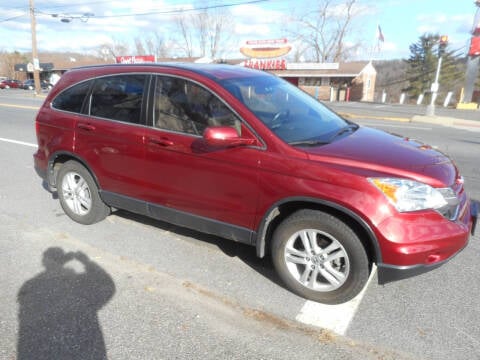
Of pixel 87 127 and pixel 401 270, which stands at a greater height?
pixel 87 127

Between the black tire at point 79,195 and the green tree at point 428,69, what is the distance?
5913 cm

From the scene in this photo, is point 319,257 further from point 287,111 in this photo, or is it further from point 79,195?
point 79,195

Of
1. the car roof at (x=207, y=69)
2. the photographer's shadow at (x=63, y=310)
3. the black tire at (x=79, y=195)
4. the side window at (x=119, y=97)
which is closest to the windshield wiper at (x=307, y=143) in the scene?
the car roof at (x=207, y=69)

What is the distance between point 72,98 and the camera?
13.9ft

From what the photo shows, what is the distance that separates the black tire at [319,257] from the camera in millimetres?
2689

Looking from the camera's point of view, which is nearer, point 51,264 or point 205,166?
point 205,166

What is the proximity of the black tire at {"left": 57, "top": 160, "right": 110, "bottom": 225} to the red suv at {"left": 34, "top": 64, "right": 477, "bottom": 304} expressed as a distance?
30 mm

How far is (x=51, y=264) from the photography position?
11.4ft

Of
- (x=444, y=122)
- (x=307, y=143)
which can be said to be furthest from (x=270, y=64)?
(x=307, y=143)

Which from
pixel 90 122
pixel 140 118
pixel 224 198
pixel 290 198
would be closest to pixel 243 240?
pixel 224 198

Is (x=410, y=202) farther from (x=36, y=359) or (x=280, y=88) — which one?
(x=36, y=359)

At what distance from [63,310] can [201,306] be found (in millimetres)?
1027

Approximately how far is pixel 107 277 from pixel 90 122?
167cm

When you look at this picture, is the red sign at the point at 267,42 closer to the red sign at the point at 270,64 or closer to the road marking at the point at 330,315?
the red sign at the point at 270,64
